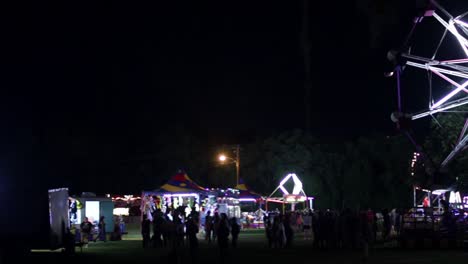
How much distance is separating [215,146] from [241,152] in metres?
8.50

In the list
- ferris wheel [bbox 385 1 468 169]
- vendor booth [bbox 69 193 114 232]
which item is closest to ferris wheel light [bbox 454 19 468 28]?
ferris wheel [bbox 385 1 468 169]

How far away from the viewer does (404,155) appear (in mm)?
71375

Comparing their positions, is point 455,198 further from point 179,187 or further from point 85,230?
point 85,230

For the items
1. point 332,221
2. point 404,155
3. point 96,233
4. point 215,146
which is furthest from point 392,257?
point 215,146

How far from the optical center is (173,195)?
43906 millimetres

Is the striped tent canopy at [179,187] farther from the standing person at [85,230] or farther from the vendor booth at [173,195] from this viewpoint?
the standing person at [85,230]

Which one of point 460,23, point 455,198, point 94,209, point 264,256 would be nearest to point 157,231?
point 264,256

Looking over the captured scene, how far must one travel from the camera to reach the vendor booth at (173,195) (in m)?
42.5

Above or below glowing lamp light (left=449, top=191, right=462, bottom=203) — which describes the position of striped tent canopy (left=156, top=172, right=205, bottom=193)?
above

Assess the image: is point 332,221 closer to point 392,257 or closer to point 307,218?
point 392,257

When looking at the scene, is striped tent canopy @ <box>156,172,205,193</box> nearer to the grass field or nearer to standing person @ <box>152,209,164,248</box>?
standing person @ <box>152,209,164,248</box>

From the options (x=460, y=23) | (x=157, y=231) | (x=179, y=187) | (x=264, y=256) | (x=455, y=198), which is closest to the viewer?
(x=264, y=256)

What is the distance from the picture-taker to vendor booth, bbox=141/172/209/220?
42500 mm

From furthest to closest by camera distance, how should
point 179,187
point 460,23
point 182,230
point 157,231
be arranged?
point 179,187
point 157,231
point 460,23
point 182,230
